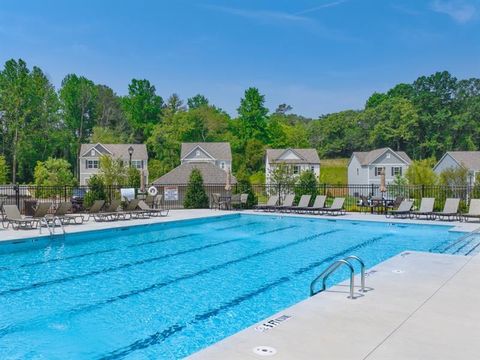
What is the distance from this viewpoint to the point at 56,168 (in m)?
44.2

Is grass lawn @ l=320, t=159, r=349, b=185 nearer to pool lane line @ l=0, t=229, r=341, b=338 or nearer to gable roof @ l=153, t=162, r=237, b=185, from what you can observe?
gable roof @ l=153, t=162, r=237, b=185

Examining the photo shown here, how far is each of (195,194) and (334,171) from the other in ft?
132

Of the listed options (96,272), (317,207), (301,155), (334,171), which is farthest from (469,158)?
(96,272)

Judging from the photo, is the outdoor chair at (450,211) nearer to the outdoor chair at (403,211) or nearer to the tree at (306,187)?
the outdoor chair at (403,211)

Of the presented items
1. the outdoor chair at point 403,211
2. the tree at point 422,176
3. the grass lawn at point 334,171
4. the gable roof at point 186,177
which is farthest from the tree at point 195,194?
the grass lawn at point 334,171

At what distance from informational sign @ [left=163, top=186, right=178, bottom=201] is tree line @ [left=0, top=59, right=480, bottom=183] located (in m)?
27.7

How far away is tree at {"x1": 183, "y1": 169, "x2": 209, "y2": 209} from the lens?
74.8ft

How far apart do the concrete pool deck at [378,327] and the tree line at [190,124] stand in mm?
45197

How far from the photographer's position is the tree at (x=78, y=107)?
210 ft

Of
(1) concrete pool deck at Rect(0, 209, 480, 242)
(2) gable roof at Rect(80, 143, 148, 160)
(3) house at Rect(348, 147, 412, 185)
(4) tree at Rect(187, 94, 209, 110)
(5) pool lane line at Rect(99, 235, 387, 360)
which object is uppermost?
(4) tree at Rect(187, 94, 209, 110)

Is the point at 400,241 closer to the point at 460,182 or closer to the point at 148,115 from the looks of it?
the point at 460,182

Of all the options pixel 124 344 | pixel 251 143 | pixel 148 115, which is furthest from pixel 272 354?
pixel 148 115

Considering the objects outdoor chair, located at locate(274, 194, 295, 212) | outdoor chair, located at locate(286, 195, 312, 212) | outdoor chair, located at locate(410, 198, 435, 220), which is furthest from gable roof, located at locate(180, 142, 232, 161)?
outdoor chair, located at locate(410, 198, 435, 220)

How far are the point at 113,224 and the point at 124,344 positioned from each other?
35.1ft
